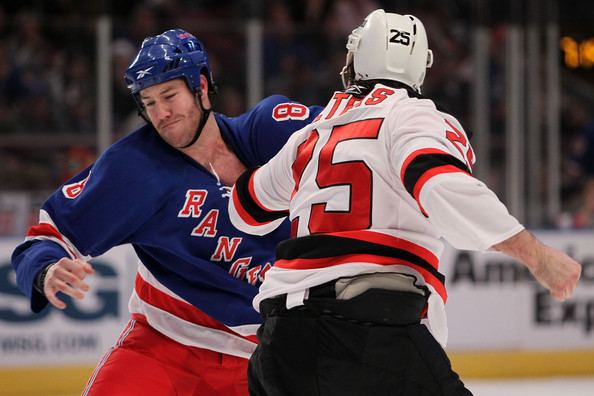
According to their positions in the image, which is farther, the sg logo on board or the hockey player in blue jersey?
the sg logo on board

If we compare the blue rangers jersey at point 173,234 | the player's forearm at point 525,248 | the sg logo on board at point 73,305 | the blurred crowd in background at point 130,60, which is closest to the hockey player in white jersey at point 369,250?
the player's forearm at point 525,248

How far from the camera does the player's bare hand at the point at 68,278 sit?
261 centimetres

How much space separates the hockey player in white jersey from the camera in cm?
214

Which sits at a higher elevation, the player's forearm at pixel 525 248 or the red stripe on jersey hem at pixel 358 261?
the player's forearm at pixel 525 248

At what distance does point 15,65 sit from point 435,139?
542 cm

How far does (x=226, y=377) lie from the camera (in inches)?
123

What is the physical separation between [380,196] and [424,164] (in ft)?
0.62

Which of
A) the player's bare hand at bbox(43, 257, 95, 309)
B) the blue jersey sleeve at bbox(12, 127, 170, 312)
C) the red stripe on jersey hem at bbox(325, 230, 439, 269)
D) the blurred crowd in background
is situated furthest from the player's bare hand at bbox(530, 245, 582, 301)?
the blurred crowd in background

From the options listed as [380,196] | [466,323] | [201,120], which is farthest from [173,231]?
[466,323]

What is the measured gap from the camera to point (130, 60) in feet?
22.3

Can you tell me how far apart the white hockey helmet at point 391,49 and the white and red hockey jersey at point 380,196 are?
7 cm

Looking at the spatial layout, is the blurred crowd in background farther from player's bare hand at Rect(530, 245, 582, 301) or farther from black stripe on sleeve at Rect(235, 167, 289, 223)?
player's bare hand at Rect(530, 245, 582, 301)

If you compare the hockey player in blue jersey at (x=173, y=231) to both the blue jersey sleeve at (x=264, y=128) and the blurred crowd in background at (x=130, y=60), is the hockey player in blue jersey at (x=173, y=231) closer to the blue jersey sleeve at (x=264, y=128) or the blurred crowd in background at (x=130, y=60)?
the blue jersey sleeve at (x=264, y=128)

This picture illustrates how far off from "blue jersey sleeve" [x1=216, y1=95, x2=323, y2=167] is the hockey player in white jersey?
0.88 meters
